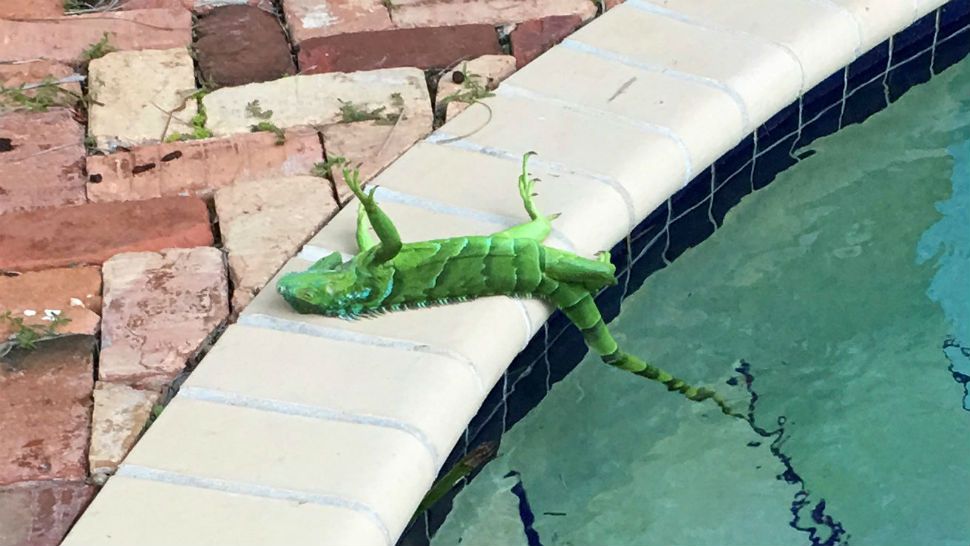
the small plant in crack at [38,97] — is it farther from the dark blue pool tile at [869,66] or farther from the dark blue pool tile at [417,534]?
the dark blue pool tile at [869,66]

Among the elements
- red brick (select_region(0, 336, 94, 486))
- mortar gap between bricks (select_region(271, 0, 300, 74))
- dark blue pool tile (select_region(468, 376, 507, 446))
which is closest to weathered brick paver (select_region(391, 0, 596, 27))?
mortar gap between bricks (select_region(271, 0, 300, 74))

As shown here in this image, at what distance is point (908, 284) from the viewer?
115 inches

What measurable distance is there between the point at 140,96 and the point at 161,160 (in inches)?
9.0

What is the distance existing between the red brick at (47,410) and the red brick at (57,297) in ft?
0.15

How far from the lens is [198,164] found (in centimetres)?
273

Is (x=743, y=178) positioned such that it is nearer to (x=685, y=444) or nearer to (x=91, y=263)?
(x=685, y=444)

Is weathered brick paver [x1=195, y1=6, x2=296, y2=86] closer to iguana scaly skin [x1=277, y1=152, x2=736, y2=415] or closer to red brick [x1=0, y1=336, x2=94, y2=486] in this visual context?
iguana scaly skin [x1=277, y1=152, x2=736, y2=415]

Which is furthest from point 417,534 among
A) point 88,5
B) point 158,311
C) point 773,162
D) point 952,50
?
point 952,50

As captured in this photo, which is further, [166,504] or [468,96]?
[468,96]

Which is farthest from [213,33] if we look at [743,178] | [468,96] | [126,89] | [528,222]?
[743,178]

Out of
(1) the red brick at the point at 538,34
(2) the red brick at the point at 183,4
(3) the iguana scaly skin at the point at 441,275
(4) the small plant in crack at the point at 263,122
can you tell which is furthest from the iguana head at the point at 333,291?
(2) the red brick at the point at 183,4

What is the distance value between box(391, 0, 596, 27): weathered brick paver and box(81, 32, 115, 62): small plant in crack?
2.20ft

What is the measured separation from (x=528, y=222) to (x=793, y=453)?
28.9 inches

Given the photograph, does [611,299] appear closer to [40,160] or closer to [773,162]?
[773,162]
